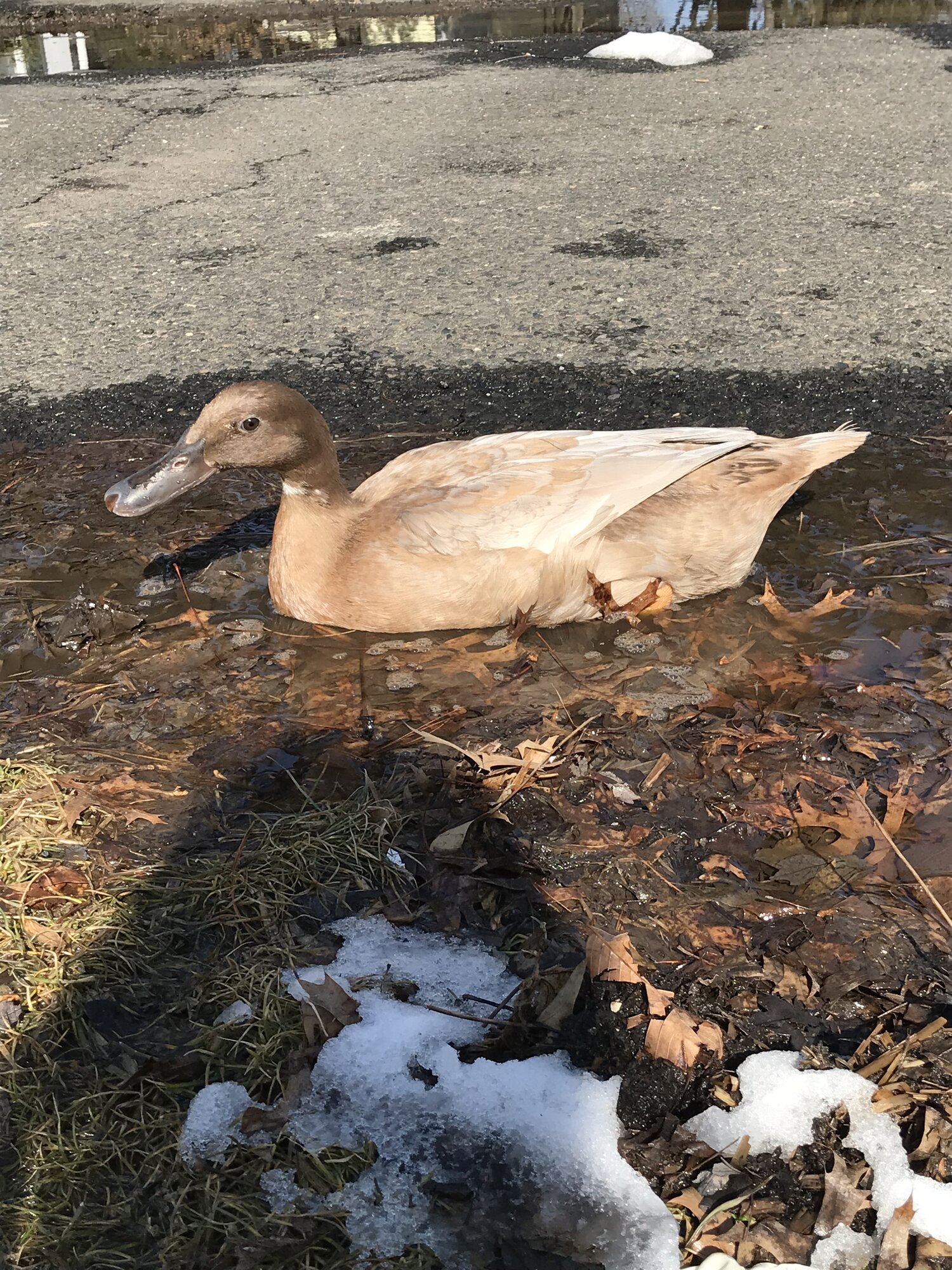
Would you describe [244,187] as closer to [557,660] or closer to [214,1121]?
[557,660]

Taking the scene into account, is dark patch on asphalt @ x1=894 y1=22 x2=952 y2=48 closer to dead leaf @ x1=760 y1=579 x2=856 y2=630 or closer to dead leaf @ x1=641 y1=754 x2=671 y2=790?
dead leaf @ x1=760 y1=579 x2=856 y2=630

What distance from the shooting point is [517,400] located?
479 cm

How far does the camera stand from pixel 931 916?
8.31 feet

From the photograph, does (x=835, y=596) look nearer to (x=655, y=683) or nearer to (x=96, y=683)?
(x=655, y=683)

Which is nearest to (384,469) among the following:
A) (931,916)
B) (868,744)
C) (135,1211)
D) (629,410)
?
(629,410)

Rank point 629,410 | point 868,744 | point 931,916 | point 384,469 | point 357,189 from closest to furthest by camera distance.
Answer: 1. point 931,916
2. point 868,744
3. point 384,469
4. point 629,410
5. point 357,189

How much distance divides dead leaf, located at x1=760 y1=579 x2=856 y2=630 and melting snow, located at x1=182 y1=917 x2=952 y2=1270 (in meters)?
1.77

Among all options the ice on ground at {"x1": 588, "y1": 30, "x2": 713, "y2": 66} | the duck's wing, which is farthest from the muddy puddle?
the duck's wing

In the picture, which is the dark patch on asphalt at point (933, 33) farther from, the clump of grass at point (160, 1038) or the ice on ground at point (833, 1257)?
the ice on ground at point (833, 1257)

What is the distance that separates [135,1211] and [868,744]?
2123mm

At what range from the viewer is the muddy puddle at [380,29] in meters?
11.6

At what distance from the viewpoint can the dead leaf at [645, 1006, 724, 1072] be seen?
2.22 meters

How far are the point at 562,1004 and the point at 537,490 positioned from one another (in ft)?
6.03

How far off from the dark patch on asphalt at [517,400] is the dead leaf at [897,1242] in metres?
3.13
